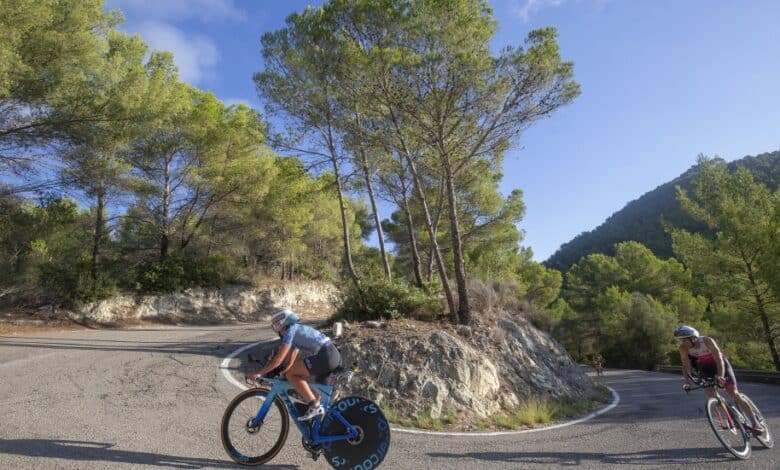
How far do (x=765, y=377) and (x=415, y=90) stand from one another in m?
16.8

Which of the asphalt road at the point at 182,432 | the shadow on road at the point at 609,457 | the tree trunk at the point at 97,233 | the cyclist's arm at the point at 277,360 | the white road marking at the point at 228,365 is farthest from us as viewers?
the tree trunk at the point at 97,233

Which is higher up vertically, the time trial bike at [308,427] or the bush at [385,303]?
the bush at [385,303]

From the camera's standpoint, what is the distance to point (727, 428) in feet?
16.7

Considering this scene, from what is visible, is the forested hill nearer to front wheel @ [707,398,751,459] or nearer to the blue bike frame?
front wheel @ [707,398,751,459]

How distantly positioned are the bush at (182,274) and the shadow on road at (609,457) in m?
17.0

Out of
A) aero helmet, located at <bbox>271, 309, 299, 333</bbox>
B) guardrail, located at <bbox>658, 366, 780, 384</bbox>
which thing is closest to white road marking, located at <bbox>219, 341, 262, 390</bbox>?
aero helmet, located at <bbox>271, 309, 299, 333</bbox>

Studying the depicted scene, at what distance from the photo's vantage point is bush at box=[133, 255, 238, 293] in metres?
17.9

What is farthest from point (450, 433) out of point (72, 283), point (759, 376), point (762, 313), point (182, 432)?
point (762, 313)

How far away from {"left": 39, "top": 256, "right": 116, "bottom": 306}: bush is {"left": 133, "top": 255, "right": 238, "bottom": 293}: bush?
1.81 metres

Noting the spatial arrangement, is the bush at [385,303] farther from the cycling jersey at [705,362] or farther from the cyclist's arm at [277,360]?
the cyclist's arm at [277,360]

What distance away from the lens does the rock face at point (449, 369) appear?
7137 mm

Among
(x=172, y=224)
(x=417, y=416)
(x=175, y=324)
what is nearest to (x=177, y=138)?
(x=172, y=224)

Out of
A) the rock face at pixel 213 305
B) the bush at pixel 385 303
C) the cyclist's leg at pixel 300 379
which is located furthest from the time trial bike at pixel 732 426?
the rock face at pixel 213 305

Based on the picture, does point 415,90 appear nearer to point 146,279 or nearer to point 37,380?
point 37,380
